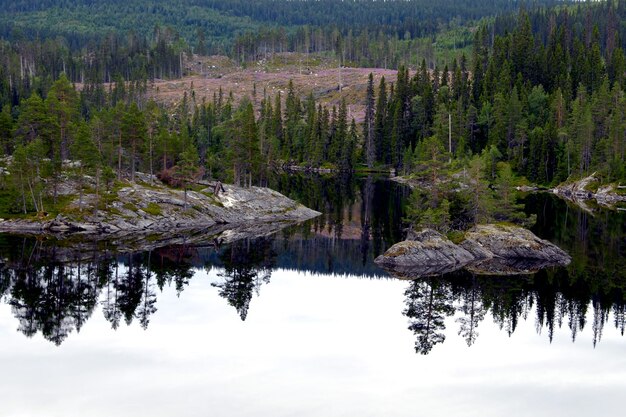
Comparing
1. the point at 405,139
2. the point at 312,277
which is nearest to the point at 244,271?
the point at 312,277

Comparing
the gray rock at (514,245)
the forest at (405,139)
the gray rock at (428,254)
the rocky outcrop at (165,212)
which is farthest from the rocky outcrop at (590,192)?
the gray rock at (428,254)

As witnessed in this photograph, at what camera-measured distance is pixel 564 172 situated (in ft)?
540

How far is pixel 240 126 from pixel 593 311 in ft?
224

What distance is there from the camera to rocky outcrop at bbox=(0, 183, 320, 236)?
9438cm

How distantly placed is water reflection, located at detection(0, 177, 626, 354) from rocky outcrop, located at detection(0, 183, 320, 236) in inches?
278

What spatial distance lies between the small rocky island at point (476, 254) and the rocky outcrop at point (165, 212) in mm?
32311

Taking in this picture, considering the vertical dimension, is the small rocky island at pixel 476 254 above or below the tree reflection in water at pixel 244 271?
above

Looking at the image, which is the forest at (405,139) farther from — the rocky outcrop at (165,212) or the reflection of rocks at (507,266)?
the reflection of rocks at (507,266)

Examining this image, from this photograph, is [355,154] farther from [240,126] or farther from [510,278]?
[510,278]

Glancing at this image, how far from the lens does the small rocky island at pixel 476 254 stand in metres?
76.9

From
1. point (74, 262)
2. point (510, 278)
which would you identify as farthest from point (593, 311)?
point (74, 262)

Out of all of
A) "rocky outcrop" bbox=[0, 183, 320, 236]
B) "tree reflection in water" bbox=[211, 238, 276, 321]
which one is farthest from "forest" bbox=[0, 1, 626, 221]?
"tree reflection in water" bbox=[211, 238, 276, 321]

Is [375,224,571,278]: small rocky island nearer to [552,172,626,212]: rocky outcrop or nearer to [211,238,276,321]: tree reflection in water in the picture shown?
[211,238,276,321]: tree reflection in water

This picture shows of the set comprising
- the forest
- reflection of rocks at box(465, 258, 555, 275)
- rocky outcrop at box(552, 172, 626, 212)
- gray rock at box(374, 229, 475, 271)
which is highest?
the forest
